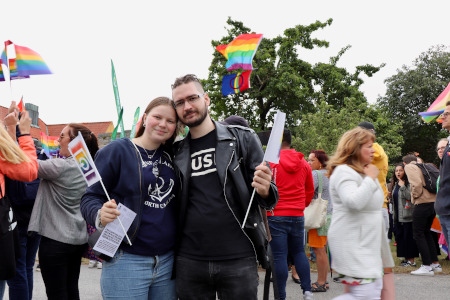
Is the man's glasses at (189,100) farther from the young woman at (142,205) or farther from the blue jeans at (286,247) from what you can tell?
the blue jeans at (286,247)

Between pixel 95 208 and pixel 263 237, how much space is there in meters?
0.95

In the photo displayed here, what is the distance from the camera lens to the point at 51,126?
46062 millimetres

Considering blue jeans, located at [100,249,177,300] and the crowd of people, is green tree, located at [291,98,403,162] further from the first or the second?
blue jeans, located at [100,249,177,300]

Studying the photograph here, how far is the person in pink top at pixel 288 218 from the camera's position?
19.1 ft

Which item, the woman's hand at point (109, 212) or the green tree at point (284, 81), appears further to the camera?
the green tree at point (284, 81)

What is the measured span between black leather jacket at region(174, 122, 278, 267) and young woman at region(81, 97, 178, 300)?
9 cm

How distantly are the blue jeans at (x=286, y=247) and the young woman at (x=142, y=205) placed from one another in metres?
3.01

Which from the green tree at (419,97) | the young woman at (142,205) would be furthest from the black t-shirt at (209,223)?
the green tree at (419,97)

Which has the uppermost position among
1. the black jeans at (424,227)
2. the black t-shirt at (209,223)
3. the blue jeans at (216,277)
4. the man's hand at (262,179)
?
the man's hand at (262,179)

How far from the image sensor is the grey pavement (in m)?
6.47

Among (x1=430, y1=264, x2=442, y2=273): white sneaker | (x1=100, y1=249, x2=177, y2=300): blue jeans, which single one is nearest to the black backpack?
(x1=430, y1=264, x2=442, y2=273): white sneaker

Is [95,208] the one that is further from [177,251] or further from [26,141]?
[26,141]

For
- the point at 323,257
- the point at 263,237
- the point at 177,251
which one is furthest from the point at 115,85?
the point at 323,257

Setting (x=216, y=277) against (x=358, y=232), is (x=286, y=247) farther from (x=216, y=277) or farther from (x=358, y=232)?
(x=216, y=277)
